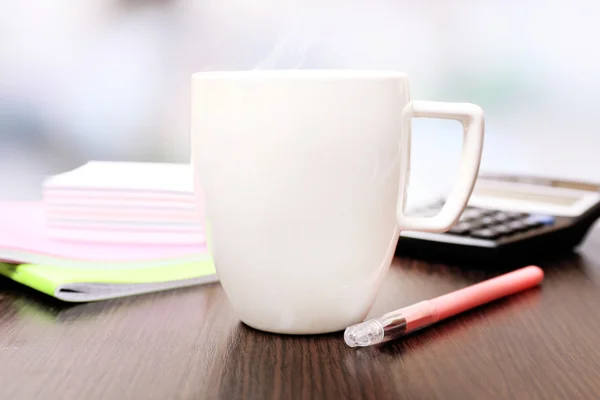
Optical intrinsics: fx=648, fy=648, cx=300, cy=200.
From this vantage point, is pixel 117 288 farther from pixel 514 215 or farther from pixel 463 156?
pixel 514 215

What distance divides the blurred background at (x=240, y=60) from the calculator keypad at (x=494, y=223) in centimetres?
25

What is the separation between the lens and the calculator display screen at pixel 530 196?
0.69 meters

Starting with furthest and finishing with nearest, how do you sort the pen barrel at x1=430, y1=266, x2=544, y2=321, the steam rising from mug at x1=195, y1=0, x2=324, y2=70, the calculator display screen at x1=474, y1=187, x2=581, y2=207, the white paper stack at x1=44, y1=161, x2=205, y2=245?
the steam rising from mug at x1=195, y1=0, x2=324, y2=70
the calculator display screen at x1=474, y1=187, x2=581, y2=207
the white paper stack at x1=44, y1=161, x2=205, y2=245
the pen barrel at x1=430, y1=266, x2=544, y2=321

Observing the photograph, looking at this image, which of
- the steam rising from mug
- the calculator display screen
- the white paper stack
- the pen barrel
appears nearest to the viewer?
the pen barrel

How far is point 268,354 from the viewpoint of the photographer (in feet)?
1.23

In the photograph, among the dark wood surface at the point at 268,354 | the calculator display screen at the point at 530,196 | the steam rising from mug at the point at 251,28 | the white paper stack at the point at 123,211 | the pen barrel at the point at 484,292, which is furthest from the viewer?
the steam rising from mug at the point at 251,28

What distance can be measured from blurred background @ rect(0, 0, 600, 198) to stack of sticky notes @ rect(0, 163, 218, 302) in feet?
1.03

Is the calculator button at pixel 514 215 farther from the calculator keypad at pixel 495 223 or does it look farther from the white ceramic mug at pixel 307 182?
the white ceramic mug at pixel 307 182

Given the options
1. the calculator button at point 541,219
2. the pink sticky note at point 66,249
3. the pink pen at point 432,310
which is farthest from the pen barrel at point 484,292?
the pink sticky note at point 66,249

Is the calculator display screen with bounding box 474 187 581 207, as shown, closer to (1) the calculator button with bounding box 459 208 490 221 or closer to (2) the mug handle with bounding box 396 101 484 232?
(1) the calculator button with bounding box 459 208 490 221

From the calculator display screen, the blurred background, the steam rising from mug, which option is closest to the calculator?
the calculator display screen

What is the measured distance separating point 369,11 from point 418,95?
13 centimetres

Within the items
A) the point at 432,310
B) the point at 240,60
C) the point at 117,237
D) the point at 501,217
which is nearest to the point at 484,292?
the point at 432,310

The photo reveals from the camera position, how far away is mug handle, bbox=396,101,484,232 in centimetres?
39
